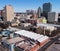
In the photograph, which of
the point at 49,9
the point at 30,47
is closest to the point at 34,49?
the point at 30,47

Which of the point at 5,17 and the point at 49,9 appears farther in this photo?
the point at 49,9

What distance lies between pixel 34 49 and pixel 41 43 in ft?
Result: 2.59

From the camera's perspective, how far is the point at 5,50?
4836 mm

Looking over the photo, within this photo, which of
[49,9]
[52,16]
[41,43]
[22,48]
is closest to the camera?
[22,48]

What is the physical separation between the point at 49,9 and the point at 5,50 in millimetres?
24516

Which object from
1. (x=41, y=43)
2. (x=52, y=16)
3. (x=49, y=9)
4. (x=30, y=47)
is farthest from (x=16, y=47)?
(x=49, y=9)

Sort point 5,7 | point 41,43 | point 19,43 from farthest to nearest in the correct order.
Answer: point 5,7, point 41,43, point 19,43

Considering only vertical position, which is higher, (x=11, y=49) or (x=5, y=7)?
(x=5, y=7)

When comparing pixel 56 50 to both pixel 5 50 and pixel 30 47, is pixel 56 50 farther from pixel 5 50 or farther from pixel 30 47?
pixel 5 50

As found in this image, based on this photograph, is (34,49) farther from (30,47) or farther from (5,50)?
(5,50)

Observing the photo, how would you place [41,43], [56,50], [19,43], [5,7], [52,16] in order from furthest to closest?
[52,16], [5,7], [41,43], [19,43], [56,50]

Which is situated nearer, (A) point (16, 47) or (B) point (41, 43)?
(A) point (16, 47)

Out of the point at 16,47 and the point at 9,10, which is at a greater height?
the point at 9,10

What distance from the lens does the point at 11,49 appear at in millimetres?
4777
